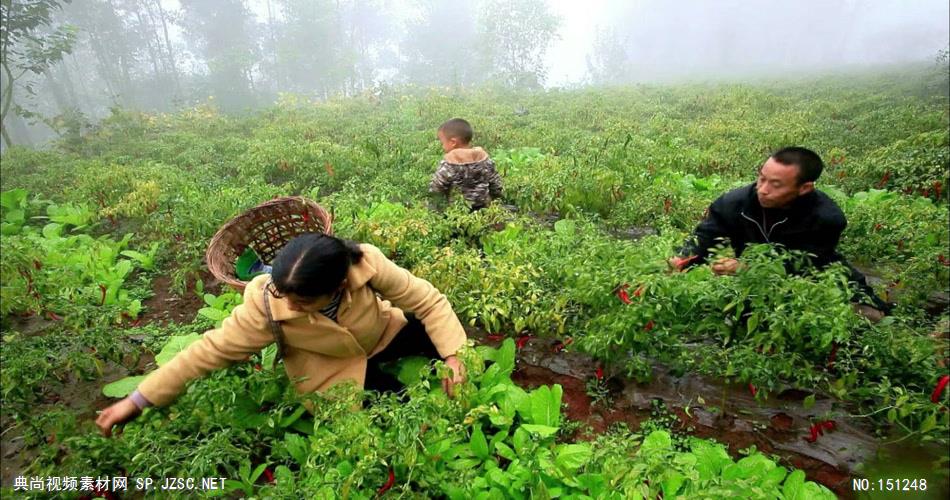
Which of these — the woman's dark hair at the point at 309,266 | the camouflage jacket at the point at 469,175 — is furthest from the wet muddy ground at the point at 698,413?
the camouflage jacket at the point at 469,175

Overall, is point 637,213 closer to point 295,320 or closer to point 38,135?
point 295,320

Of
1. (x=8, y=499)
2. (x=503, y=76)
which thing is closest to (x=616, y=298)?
(x=8, y=499)

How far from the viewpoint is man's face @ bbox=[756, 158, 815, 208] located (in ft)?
9.20

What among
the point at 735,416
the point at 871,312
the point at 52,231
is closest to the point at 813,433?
the point at 735,416

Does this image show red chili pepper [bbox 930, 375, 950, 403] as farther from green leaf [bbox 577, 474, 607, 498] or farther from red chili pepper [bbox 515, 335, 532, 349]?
red chili pepper [bbox 515, 335, 532, 349]

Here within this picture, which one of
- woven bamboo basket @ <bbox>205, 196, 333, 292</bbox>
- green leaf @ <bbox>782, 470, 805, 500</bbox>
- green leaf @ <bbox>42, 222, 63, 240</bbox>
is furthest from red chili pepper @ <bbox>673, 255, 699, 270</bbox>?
green leaf @ <bbox>42, 222, 63, 240</bbox>

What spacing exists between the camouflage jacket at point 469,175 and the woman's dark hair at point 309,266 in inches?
118

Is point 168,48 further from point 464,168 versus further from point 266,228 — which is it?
point 464,168

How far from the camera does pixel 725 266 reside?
2314mm

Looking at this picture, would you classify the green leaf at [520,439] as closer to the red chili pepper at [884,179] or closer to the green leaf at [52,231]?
the green leaf at [52,231]

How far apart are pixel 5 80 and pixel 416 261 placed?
15461mm

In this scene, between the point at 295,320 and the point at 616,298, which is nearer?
the point at 295,320

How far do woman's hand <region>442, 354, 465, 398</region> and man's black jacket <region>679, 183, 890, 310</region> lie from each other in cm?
168

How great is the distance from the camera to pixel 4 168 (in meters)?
8.19
